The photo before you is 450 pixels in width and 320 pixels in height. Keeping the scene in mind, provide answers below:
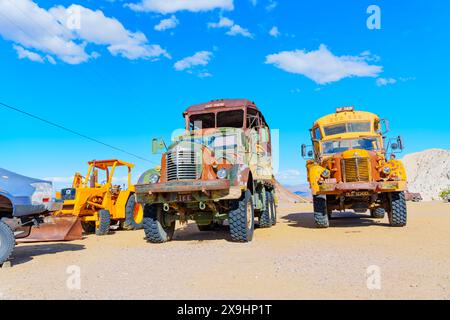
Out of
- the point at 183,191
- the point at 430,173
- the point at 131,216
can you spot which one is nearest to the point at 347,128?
the point at 183,191

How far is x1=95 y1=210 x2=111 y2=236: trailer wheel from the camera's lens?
33.7 feet

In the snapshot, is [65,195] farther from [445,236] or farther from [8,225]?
[445,236]

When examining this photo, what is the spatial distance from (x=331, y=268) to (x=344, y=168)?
5.49 meters

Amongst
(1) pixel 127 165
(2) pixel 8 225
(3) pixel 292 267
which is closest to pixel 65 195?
(1) pixel 127 165

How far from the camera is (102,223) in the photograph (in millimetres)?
10281

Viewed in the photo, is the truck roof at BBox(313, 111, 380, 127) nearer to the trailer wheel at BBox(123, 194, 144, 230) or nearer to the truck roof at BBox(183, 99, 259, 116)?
the truck roof at BBox(183, 99, 259, 116)

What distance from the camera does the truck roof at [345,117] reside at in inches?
440

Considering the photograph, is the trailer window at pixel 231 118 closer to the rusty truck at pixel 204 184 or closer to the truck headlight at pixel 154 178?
the rusty truck at pixel 204 184

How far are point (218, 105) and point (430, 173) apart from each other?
6205 cm

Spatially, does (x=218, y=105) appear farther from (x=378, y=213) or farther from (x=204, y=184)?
(x=378, y=213)

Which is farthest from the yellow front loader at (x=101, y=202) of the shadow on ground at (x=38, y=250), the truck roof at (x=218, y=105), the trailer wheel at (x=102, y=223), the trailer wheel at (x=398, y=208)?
the trailer wheel at (x=398, y=208)

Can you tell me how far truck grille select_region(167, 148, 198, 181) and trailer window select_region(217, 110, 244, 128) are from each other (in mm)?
2959

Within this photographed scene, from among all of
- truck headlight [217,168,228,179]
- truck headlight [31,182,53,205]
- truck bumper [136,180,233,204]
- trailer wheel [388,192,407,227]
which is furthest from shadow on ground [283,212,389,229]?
truck headlight [31,182,53,205]

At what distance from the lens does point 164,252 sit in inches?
260
